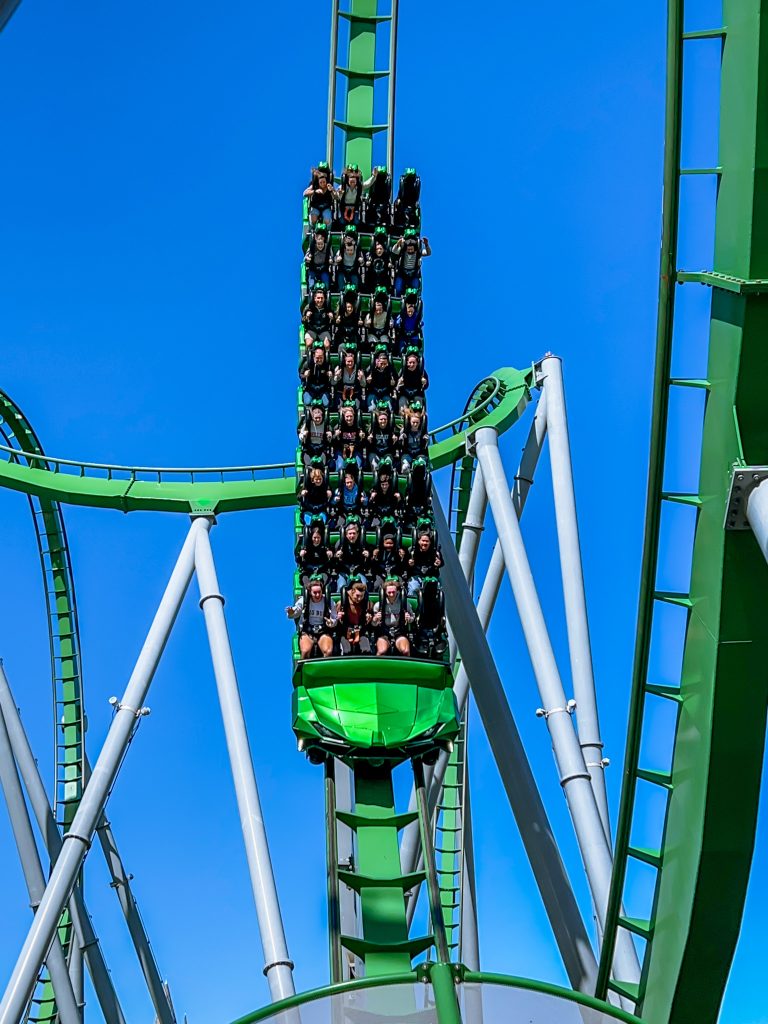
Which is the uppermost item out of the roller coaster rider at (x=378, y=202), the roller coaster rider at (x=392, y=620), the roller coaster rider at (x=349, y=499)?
the roller coaster rider at (x=378, y=202)

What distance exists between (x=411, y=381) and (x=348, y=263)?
1006 mm

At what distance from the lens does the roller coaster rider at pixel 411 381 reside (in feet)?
30.2

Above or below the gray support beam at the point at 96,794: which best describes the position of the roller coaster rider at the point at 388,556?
above

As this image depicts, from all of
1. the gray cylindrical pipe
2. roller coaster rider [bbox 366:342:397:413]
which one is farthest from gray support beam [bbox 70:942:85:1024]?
the gray cylindrical pipe

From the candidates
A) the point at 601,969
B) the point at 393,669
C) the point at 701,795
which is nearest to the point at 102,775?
the point at 393,669

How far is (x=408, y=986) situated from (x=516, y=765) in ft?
13.8

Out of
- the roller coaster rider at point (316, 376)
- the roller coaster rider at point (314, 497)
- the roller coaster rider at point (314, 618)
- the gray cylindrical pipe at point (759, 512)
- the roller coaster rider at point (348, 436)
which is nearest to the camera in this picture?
the gray cylindrical pipe at point (759, 512)

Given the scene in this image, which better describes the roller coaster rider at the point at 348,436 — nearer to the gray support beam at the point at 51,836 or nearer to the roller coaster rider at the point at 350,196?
the roller coaster rider at the point at 350,196

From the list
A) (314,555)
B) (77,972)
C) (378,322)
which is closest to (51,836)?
(77,972)

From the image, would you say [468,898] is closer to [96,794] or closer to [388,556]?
[96,794]

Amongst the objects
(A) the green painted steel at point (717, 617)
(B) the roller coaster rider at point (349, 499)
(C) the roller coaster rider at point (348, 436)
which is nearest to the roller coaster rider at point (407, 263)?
(C) the roller coaster rider at point (348, 436)

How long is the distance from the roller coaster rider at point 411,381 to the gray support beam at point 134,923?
→ 17.6 ft

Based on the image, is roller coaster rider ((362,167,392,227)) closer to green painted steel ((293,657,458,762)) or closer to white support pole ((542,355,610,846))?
white support pole ((542,355,610,846))

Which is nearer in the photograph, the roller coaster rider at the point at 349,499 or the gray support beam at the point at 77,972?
the roller coaster rider at the point at 349,499
